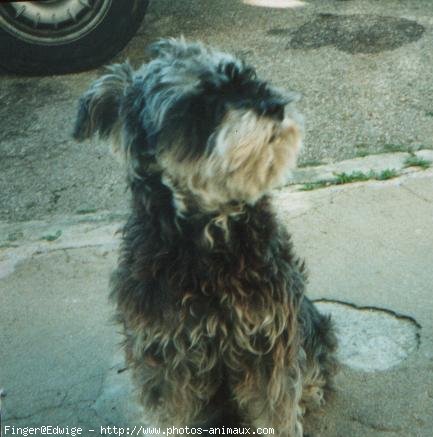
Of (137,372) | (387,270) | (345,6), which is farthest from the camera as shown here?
(345,6)

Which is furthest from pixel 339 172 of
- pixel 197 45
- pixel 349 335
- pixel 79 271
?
pixel 197 45

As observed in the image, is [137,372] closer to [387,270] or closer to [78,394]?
[78,394]

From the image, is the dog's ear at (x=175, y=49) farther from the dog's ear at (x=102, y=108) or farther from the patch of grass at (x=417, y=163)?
the patch of grass at (x=417, y=163)

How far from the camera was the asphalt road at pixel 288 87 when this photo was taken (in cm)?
495

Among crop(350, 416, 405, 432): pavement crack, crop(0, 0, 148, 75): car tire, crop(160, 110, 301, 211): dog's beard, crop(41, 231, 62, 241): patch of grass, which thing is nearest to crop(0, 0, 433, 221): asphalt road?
crop(0, 0, 148, 75): car tire

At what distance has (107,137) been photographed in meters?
2.84

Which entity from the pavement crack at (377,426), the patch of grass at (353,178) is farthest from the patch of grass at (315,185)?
the pavement crack at (377,426)

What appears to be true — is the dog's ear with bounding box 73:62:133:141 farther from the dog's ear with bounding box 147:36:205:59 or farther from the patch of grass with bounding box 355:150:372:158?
the patch of grass with bounding box 355:150:372:158

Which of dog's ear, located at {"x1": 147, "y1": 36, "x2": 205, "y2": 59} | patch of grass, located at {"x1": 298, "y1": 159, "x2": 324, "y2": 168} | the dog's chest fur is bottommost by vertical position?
patch of grass, located at {"x1": 298, "y1": 159, "x2": 324, "y2": 168}

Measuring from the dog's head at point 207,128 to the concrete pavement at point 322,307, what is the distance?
1.16 meters

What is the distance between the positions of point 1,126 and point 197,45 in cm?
308

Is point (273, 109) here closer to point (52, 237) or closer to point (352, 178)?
point (352, 178)

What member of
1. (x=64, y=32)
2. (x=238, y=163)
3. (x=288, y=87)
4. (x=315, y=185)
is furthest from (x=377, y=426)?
(x=64, y=32)

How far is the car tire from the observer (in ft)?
18.6
